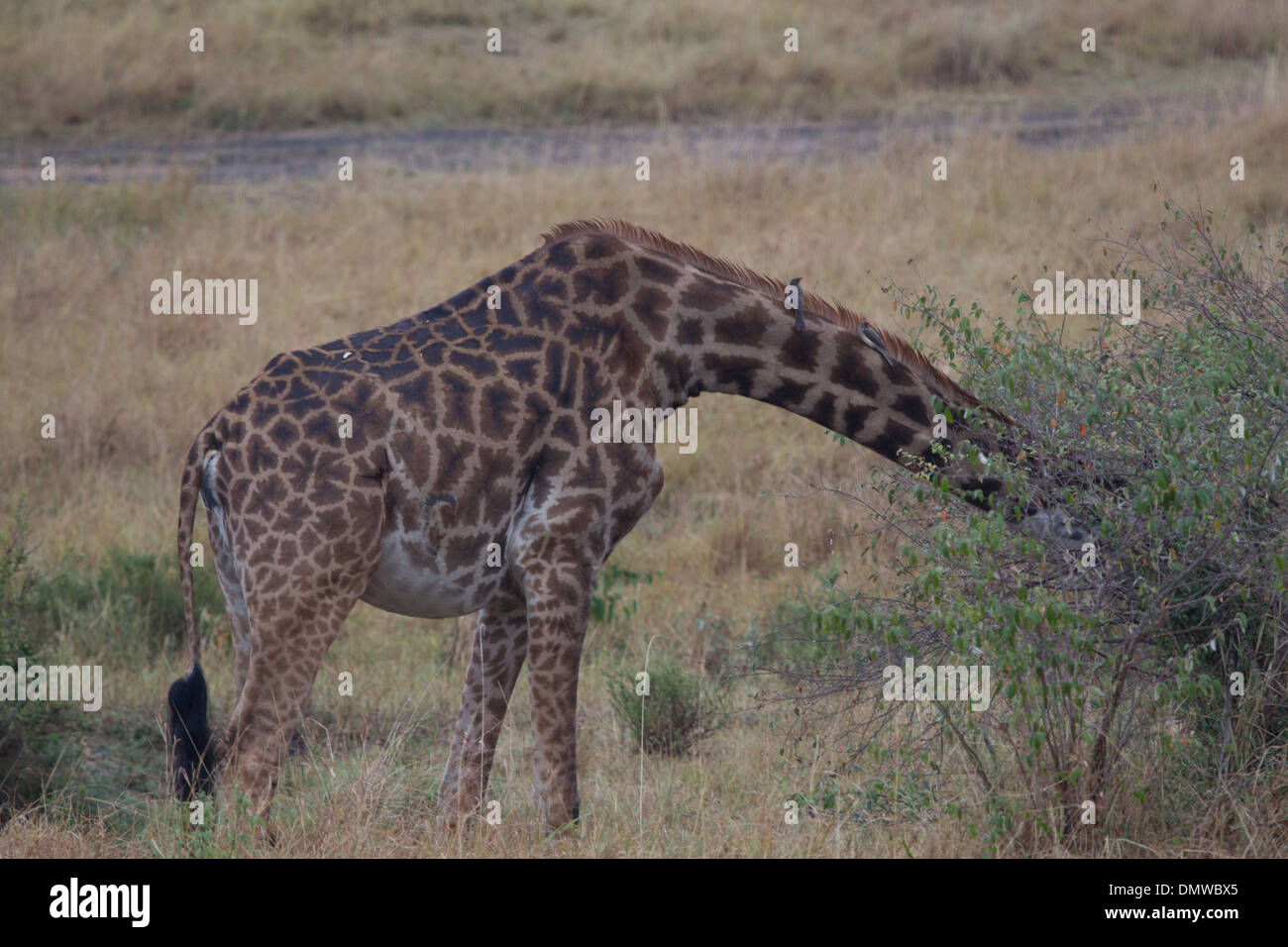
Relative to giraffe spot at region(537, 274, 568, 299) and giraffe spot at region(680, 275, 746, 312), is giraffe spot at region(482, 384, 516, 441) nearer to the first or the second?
giraffe spot at region(537, 274, 568, 299)

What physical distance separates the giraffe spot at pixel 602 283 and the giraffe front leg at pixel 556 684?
1.02 metres

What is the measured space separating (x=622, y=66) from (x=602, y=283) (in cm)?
1388

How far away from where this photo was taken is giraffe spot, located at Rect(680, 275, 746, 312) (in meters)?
5.59

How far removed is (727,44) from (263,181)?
6.42 m

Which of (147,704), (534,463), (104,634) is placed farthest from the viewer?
(104,634)

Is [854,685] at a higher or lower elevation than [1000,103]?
lower

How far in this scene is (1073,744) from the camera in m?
5.12

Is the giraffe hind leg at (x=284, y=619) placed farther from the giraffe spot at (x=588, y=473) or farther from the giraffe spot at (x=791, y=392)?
the giraffe spot at (x=791, y=392)

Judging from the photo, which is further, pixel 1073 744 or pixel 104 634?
pixel 104 634

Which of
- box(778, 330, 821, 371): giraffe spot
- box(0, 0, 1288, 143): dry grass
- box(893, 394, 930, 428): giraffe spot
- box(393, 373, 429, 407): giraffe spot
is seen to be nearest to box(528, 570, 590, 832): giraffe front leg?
box(393, 373, 429, 407): giraffe spot

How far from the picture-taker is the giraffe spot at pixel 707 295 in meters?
5.59

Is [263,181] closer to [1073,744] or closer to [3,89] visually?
[3,89]

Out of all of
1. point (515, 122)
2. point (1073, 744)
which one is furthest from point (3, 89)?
point (1073, 744)

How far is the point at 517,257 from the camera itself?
12.5 meters
